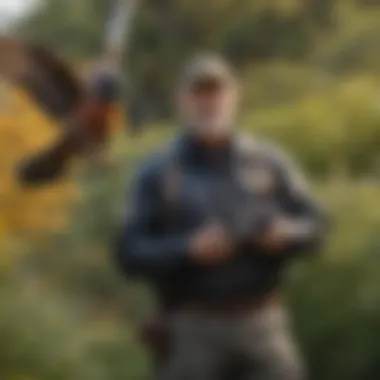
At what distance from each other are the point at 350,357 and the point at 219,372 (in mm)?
1357

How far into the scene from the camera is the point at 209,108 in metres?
3.62

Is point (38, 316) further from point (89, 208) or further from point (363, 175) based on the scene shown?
point (363, 175)

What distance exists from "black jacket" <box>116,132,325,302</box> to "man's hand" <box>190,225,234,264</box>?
2 centimetres

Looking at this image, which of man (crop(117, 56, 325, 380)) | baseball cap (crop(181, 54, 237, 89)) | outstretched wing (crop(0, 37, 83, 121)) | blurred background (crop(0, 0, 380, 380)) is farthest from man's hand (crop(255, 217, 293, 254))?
outstretched wing (crop(0, 37, 83, 121))

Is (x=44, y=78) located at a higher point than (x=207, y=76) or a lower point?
higher

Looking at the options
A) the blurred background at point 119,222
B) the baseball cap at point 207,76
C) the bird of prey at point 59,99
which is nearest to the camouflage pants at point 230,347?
the blurred background at point 119,222

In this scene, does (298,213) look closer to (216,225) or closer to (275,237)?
(275,237)

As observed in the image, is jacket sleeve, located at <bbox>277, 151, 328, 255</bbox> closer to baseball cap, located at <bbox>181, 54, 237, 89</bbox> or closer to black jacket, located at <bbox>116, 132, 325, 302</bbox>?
black jacket, located at <bbox>116, 132, 325, 302</bbox>

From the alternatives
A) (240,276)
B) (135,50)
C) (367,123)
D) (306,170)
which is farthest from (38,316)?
(135,50)

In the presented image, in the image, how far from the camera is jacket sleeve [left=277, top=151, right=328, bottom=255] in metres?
3.70

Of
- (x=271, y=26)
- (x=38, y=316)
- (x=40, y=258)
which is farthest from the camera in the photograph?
(x=271, y=26)

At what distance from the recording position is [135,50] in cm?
1265


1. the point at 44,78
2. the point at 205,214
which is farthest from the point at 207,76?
the point at 44,78

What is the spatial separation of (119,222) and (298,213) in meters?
1.94
